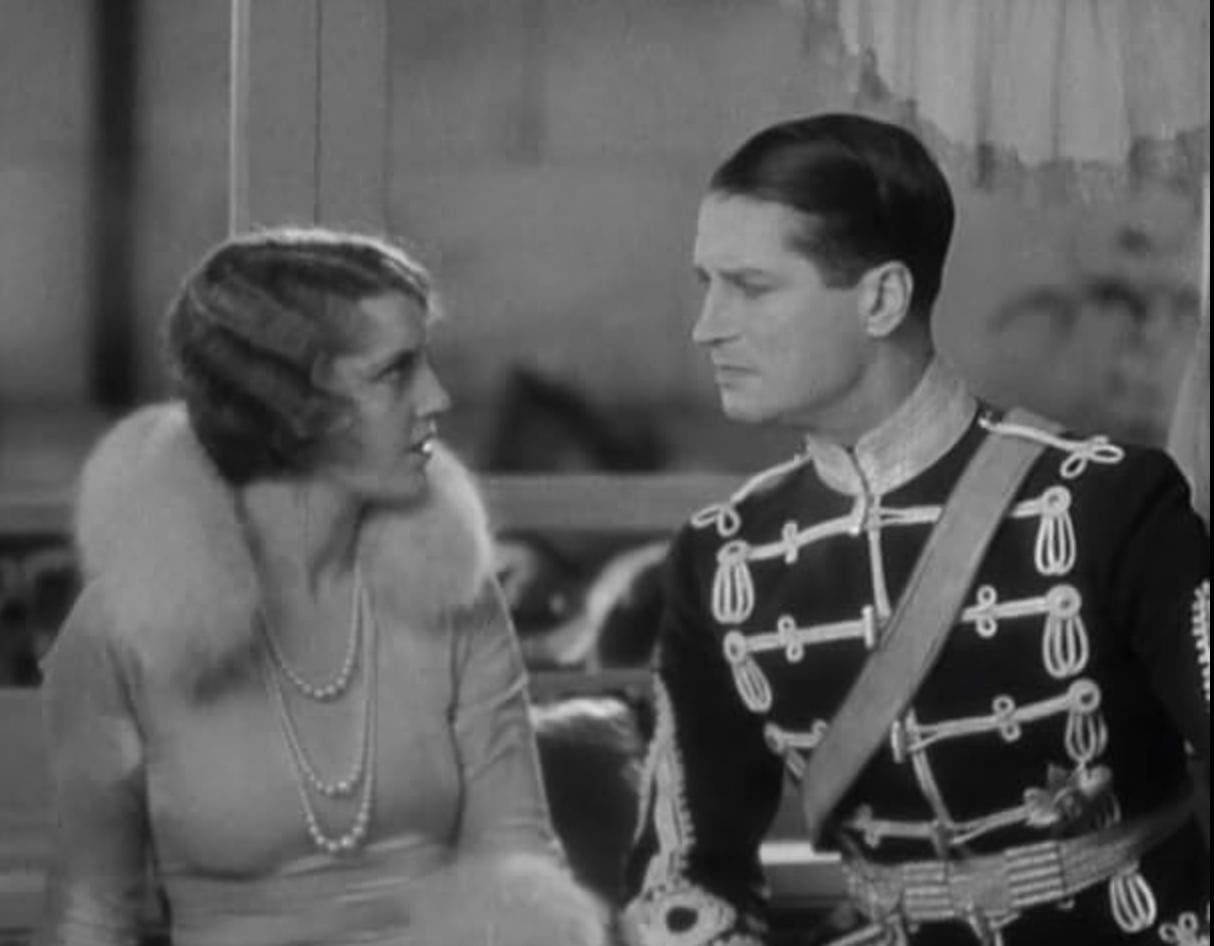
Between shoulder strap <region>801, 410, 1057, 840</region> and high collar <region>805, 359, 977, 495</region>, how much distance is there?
0.02 metres

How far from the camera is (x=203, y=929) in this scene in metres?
1.42

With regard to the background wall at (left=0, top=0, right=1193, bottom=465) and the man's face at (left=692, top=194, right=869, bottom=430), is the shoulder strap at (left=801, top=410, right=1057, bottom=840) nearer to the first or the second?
the man's face at (left=692, top=194, right=869, bottom=430)

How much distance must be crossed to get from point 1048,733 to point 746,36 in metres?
0.46

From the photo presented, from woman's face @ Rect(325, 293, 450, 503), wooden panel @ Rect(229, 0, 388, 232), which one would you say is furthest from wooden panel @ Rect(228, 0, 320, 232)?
woman's face @ Rect(325, 293, 450, 503)

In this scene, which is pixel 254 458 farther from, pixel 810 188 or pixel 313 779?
pixel 810 188

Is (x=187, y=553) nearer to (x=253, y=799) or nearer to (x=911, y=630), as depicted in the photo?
(x=253, y=799)

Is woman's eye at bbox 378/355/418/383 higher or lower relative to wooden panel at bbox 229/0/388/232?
lower

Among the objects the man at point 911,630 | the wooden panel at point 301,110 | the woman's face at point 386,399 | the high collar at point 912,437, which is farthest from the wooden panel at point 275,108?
the high collar at point 912,437

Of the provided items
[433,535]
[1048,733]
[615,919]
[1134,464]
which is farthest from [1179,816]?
[433,535]

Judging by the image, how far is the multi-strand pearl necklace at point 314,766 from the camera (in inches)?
55.3

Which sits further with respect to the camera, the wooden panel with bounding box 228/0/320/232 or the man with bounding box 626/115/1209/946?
the wooden panel with bounding box 228/0/320/232

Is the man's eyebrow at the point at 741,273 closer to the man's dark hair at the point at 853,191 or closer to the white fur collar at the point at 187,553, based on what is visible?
the man's dark hair at the point at 853,191

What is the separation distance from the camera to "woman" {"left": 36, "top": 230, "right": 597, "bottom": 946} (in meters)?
1.39

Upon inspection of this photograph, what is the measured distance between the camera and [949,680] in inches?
55.3
